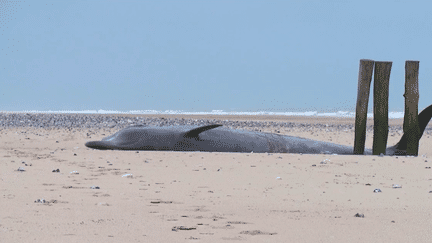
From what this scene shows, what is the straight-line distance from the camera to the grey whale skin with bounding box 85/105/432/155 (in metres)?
11.1

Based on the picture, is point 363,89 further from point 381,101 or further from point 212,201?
point 212,201

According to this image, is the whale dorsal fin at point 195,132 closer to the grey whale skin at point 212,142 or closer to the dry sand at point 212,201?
the grey whale skin at point 212,142

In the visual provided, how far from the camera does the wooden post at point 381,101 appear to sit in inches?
429

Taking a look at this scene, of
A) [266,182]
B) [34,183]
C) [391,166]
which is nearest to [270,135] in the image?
[391,166]

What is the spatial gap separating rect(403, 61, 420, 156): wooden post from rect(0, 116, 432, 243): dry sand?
2.36 meters

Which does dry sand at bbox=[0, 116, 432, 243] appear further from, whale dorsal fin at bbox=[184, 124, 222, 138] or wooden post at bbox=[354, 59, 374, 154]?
wooden post at bbox=[354, 59, 374, 154]

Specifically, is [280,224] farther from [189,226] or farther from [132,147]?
[132,147]

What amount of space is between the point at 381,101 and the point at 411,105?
767 mm

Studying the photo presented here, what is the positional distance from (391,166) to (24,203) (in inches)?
252

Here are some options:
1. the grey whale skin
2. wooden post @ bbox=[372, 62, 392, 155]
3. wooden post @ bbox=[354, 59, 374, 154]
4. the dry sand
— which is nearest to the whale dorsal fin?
the grey whale skin

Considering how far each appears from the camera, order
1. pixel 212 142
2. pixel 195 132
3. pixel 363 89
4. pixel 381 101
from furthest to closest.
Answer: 1. pixel 212 142
2. pixel 195 132
3. pixel 381 101
4. pixel 363 89

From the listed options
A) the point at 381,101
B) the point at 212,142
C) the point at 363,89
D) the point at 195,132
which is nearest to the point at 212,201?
the point at 195,132

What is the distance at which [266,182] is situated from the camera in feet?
21.5

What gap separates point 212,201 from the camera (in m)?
5.13
